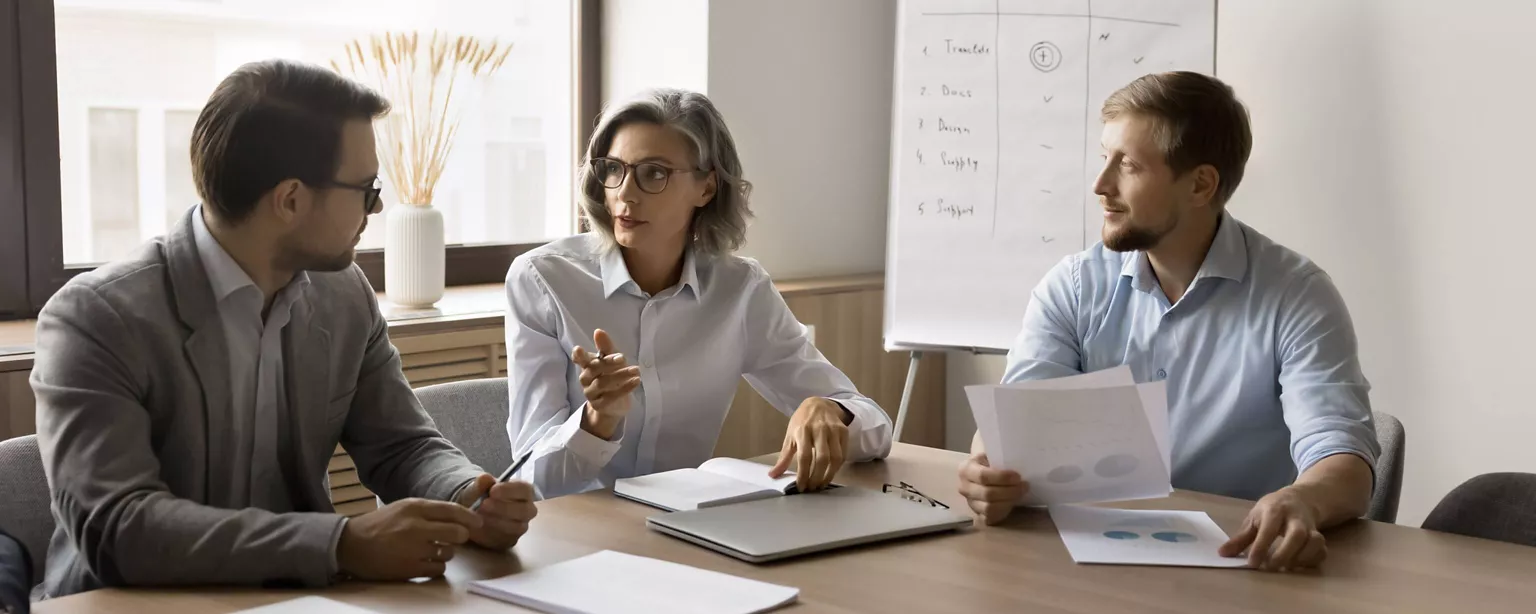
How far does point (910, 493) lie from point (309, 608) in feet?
2.80

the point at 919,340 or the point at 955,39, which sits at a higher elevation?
the point at 955,39

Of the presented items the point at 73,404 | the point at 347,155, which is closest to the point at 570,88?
the point at 347,155

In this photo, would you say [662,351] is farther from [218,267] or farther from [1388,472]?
[1388,472]

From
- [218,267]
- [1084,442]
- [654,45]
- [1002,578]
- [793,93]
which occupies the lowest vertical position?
[1002,578]

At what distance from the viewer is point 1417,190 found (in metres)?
3.17

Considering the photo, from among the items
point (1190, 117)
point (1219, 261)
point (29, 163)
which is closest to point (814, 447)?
Answer: point (1219, 261)

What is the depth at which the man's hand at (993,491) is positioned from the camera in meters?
1.73

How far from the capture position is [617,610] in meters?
1.32

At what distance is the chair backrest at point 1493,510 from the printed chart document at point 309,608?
4.65 ft

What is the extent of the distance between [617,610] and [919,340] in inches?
89.7

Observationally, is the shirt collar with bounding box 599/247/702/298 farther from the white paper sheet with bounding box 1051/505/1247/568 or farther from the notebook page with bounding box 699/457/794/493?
the white paper sheet with bounding box 1051/505/1247/568

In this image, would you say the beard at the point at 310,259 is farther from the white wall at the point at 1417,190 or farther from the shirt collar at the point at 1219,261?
the white wall at the point at 1417,190

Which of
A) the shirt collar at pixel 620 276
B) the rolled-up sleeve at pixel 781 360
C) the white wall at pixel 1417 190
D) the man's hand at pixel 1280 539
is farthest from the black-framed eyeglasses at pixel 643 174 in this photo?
the white wall at pixel 1417 190

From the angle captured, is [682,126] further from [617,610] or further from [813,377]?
[617,610]
